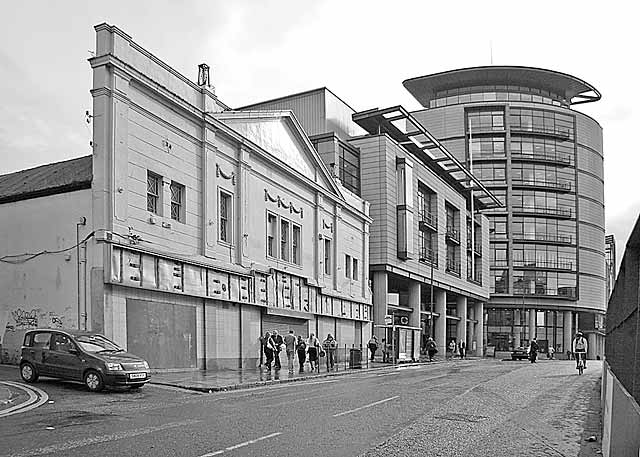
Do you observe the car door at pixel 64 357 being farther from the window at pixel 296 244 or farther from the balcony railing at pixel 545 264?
the balcony railing at pixel 545 264

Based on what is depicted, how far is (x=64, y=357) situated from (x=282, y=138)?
830 inches

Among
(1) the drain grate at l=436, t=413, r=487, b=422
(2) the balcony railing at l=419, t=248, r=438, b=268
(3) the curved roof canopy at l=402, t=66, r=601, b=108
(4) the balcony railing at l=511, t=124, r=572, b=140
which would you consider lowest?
(1) the drain grate at l=436, t=413, r=487, b=422

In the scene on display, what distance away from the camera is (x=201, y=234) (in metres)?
29.6

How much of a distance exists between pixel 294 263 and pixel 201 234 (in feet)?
33.1

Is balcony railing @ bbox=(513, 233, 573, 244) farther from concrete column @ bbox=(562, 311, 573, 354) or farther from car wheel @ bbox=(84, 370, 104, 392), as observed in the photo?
car wheel @ bbox=(84, 370, 104, 392)

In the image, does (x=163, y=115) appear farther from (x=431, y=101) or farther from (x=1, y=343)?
(x=431, y=101)

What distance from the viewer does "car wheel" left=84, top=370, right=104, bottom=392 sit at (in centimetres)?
1805

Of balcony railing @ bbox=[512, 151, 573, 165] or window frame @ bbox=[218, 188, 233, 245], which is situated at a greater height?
balcony railing @ bbox=[512, 151, 573, 165]

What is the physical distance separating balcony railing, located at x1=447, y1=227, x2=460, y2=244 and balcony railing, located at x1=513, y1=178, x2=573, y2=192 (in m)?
29.8

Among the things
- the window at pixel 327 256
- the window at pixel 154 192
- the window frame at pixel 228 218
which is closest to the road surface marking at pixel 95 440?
the window at pixel 154 192

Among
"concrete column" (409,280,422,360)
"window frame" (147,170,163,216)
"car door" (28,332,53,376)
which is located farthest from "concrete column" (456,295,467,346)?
"car door" (28,332,53,376)

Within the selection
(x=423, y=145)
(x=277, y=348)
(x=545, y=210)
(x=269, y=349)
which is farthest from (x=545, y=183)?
(x=269, y=349)

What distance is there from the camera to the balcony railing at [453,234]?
231ft

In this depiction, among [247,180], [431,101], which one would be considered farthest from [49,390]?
[431,101]
